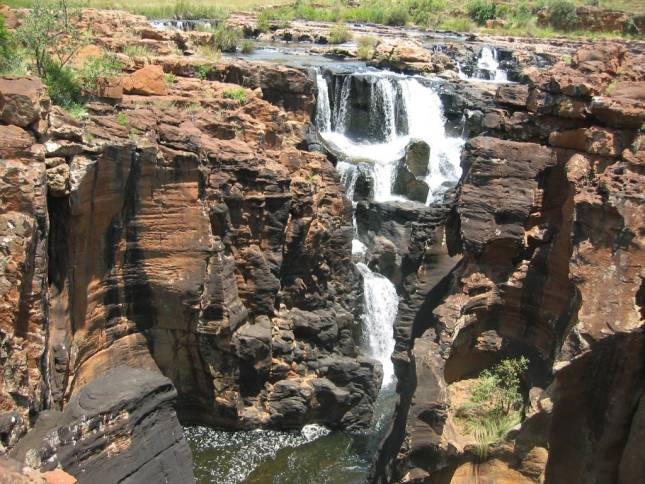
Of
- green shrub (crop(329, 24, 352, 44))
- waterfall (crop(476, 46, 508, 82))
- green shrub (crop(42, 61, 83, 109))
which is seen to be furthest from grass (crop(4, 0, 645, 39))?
green shrub (crop(42, 61, 83, 109))

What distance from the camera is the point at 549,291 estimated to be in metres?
11.8

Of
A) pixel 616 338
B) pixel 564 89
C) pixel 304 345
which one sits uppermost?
pixel 564 89

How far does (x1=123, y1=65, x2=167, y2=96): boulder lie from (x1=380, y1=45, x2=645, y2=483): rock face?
813 centimetres

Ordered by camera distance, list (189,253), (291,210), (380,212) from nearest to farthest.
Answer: (189,253) < (291,210) < (380,212)

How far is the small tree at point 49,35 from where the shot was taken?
1523 cm

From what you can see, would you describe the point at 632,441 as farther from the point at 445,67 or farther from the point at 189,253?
the point at 445,67

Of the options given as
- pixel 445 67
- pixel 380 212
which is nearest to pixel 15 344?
pixel 380 212

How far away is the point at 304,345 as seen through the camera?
17172mm

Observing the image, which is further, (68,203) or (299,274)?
(299,274)

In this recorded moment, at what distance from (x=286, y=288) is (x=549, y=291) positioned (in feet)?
24.3

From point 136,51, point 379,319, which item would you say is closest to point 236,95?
point 136,51

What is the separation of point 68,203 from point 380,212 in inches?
493

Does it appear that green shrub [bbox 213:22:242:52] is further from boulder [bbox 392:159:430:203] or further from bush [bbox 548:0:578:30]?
bush [bbox 548:0:578:30]

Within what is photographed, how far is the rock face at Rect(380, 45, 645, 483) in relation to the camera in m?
9.65
